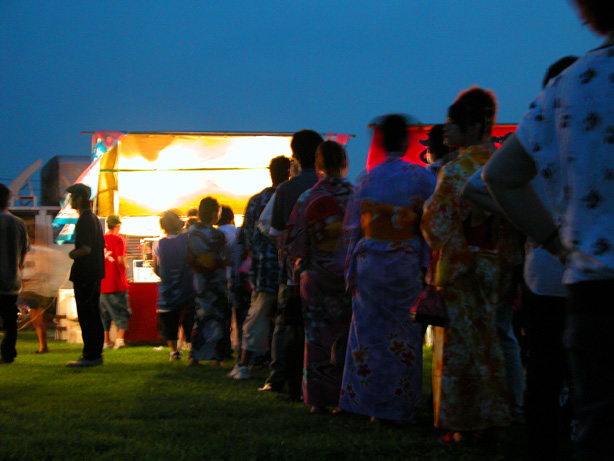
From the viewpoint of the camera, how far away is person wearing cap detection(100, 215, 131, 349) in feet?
32.0

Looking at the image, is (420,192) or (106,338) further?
(106,338)

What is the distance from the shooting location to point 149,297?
10.5m

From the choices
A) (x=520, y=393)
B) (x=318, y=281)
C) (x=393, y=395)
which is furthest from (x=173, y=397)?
(x=520, y=393)

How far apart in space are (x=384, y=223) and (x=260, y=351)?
100 inches

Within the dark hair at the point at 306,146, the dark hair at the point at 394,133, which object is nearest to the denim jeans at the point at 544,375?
the dark hair at the point at 394,133

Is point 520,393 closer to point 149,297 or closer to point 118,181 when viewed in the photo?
point 149,297

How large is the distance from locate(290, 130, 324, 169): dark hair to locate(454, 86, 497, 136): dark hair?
1.59 m

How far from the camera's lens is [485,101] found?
3895 mm

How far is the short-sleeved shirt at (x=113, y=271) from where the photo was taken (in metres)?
9.73

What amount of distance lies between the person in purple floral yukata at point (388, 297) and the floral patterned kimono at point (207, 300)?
336 centimetres

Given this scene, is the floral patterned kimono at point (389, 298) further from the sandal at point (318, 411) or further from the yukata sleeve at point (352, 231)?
the sandal at point (318, 411)

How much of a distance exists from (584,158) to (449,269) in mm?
2137

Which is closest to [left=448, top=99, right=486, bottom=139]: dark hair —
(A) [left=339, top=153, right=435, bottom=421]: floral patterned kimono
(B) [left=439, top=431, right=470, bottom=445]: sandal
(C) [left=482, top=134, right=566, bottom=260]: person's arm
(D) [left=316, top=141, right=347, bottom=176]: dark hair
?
(A) [left=339, top=153, right=435, bottom=421]: floral patterned kimono

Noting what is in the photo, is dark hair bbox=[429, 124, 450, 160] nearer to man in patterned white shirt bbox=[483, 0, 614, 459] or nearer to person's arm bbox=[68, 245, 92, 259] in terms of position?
man in patterned white shirt bbox=[483, 0, 614, 459]
